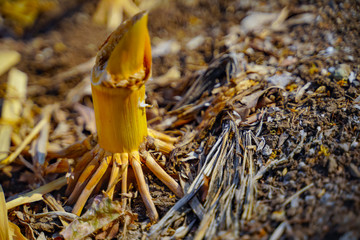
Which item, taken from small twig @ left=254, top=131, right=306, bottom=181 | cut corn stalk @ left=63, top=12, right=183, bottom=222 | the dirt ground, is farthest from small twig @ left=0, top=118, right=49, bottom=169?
small twig @ left=254, top=131, right=306, bottom=181

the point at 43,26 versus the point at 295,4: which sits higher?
the point at 43,26

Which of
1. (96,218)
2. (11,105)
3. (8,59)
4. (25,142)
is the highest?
(8,59)

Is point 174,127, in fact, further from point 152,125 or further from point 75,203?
point 75,203

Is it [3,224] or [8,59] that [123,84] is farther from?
[8,59]

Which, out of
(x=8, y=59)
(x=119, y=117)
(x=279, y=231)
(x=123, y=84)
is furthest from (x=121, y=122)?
(x=8, y=59)

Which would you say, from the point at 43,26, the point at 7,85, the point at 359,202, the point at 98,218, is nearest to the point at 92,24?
the point at 43,26

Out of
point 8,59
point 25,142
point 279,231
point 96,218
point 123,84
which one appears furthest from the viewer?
point 8,59
